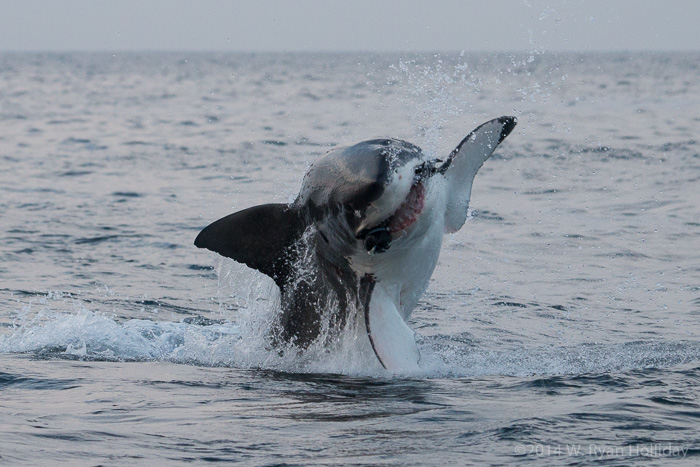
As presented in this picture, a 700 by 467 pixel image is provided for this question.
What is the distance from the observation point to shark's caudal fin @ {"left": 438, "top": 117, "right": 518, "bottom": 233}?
8422 mm

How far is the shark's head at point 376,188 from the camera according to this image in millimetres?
7242

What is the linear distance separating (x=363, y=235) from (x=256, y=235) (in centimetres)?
155

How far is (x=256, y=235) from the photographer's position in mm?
8836

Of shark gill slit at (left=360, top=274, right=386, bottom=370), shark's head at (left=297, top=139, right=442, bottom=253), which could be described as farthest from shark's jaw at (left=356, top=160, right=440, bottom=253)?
shark gill slit at (left=360, top=274, right=386, bottom=370)

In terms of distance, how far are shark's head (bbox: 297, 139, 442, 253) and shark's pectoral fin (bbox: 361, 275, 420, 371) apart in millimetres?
644

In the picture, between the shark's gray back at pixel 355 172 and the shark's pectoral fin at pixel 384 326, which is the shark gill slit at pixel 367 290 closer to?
the shark's pectoral fin at pixel 384 326

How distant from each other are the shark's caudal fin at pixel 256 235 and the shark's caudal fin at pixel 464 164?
55.5 inches

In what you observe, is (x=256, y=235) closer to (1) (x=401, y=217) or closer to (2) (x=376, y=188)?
(1) (x=401, y=217)

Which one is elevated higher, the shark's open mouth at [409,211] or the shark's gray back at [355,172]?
the shark's gray back at [355,172]

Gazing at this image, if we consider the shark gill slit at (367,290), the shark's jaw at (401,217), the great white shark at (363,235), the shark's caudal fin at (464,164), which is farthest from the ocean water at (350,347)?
the shark's jaw at (401,217)

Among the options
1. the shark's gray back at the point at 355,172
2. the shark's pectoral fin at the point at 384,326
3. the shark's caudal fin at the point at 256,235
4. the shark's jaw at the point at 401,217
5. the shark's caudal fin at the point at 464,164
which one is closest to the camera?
the shark's gray back at the point at 355,172

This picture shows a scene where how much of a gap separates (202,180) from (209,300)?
11.9 metres

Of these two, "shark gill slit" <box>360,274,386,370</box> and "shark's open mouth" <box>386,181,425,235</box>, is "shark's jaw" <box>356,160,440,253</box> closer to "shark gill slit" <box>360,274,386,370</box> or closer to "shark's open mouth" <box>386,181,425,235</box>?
"shark's open mouth" <box>386,181,425,235</box>

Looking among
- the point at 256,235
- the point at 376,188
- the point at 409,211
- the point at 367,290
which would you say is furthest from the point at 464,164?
the point at 256,235
